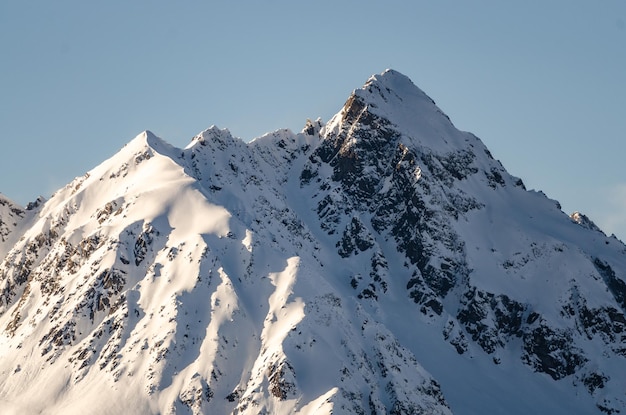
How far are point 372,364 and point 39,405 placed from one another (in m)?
56.7

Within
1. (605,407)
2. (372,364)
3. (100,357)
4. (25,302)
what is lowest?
(605,407)

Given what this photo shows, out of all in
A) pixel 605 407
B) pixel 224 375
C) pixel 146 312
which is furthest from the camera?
pixel 605 407

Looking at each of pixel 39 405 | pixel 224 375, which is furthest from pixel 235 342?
pixel 39 405

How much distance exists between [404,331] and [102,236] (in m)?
61.9

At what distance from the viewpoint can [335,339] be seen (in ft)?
556

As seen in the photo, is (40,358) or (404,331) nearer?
(40,358)

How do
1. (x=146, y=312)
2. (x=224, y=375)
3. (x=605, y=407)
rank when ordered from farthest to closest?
1. (x=605, y=407)
2. (x=146, y=312)
3. (x=224, y=375)

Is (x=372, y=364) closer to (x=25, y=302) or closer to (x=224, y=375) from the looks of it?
(x=224, y=375)

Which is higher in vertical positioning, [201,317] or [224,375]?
[201,317]

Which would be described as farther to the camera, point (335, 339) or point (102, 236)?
point (102, 236)

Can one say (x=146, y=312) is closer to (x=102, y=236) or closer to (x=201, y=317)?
(x=201, y=317)

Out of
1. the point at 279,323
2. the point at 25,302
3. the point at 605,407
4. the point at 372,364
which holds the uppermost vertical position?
the point at 25,302

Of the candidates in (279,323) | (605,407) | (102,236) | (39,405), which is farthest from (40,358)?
(605,407)

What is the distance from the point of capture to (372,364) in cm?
17012
